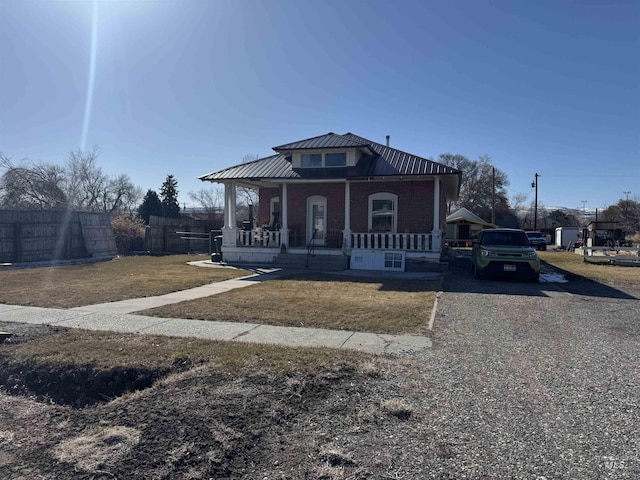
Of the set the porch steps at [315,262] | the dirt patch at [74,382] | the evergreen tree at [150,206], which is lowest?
the dirt patch at [74,382]

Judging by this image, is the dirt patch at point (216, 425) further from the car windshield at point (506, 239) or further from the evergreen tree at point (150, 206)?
the evergreen tree at point (150, 206)

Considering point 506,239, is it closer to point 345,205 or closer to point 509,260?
point 509,260

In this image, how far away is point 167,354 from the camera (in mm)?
5094

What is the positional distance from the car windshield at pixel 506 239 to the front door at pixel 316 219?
24.7 ft

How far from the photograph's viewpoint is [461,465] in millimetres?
2803

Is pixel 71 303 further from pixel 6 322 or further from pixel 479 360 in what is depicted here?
pixel 479 360

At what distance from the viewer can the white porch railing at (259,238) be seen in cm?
1819

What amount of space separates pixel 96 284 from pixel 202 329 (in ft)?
21.4

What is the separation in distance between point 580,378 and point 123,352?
5304 mm

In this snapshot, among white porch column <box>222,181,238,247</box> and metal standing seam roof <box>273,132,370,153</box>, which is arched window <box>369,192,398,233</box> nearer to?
metal standing seam roof <box>273,132,370,153</box>

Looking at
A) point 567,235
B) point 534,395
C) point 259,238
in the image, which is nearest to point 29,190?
point 259,238

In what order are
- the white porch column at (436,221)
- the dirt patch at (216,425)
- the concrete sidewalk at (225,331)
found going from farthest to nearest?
1. the white porch column at (436,221)
2. the concrete sidewalk at (225,331)
3. the dirt patch at (216,425)

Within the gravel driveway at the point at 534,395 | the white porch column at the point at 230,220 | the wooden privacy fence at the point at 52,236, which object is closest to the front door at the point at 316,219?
the white porch column at the point at 230,220

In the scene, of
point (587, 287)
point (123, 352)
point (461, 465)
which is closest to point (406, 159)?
point (587, 287)
